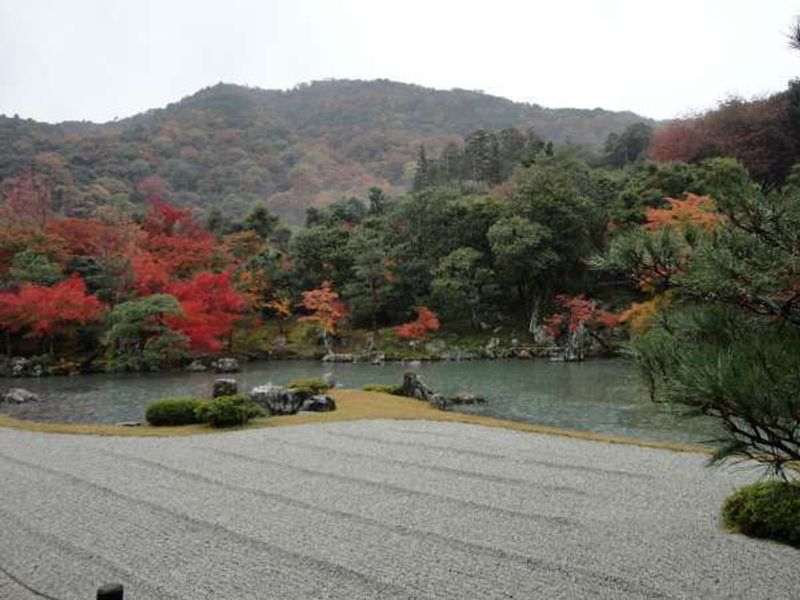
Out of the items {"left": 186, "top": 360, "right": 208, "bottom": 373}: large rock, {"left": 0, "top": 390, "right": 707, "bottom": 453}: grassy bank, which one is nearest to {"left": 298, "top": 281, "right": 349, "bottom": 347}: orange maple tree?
{"left": 186, "top": 360, "right": 208, "bottom": 373}: large rock

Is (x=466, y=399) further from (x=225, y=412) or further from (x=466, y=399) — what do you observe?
(x=225, y=412)

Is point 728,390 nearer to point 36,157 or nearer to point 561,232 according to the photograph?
point 561,232

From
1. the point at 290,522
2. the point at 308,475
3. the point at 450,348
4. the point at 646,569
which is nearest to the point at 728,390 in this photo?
the point at 646,569

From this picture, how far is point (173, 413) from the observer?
42.9ft

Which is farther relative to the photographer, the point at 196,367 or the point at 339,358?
the point at 339,358

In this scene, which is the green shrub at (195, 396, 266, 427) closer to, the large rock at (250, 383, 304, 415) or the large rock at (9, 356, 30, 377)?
the large rock at (250, 383, 304, 415)

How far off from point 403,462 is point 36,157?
65.2 m

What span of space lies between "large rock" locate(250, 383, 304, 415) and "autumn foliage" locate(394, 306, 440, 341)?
55.7ft

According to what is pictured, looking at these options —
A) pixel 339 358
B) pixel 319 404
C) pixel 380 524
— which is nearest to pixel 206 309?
pixel 339 358

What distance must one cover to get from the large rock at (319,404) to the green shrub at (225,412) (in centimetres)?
181

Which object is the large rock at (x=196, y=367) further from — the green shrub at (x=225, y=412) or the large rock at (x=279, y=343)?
the green shrub at (x=225, y=412)

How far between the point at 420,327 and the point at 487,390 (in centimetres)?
1283

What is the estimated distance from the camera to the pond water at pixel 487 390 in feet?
45.5

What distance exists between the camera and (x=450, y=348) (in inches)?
1212
